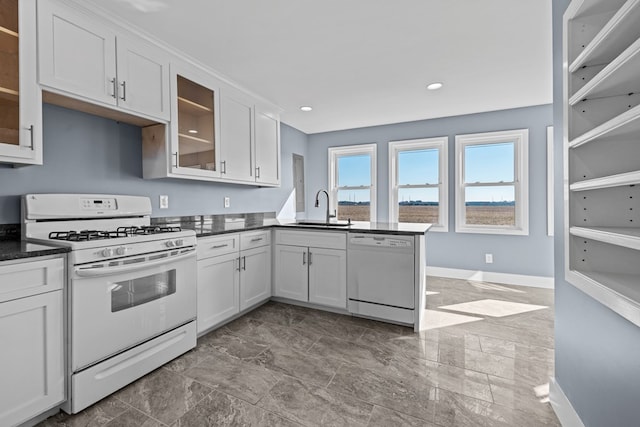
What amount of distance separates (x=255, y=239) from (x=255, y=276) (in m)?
0.38

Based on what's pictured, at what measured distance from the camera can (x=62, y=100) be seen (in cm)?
187

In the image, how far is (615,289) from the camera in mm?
967

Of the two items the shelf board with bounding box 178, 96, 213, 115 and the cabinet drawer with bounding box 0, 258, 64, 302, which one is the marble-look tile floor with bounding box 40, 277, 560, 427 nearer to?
the cabinet drawer with bounding box 0, 258, 64, 302

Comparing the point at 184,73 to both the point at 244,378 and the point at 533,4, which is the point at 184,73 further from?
the point at 533,4

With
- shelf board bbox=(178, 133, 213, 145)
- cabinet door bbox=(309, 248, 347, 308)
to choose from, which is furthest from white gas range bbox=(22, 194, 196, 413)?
cabinet door bbox=(309, 248, 347, 308)

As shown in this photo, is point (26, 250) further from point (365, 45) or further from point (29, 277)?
point (365, 45)

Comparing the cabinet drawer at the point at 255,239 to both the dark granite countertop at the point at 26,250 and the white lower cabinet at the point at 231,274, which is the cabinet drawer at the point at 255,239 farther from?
the dark granite countertop at the point at 26,250

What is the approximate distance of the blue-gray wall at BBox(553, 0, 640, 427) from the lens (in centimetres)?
103

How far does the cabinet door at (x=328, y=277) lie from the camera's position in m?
2.89

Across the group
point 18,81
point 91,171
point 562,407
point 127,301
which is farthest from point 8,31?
point 562,407

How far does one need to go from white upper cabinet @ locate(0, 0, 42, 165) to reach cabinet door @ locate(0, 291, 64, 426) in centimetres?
82

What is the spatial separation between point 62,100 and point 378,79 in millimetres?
2633

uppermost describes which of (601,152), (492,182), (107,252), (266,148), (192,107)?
(192,107)

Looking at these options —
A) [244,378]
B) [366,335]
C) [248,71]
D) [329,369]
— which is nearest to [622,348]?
[329,369]
